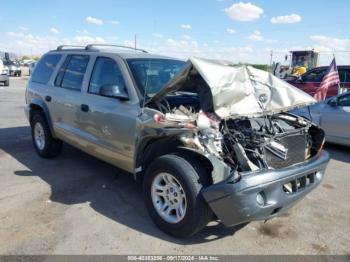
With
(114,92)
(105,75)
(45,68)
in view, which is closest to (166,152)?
(114,92)

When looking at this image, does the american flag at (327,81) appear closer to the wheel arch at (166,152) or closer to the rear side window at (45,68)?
the rear side window at (45,68)

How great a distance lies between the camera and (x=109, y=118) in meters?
4.30

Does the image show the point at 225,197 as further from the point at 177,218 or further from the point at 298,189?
the point at 298,189

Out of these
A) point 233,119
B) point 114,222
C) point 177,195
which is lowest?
point 114,222

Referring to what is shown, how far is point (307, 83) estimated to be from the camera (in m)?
12.9

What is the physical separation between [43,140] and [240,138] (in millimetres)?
4039

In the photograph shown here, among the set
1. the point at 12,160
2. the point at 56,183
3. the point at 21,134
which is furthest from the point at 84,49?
the point at 21,134

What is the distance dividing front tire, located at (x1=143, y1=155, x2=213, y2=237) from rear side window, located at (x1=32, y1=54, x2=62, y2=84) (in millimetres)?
3232

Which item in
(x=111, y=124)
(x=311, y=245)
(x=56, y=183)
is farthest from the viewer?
(x=56, y=183)

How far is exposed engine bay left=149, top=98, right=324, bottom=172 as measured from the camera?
3.38m

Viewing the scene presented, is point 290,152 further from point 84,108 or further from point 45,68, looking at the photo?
point 45,68

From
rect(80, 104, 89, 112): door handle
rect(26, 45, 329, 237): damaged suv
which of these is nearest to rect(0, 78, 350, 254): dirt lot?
rect(26, 45, 329, 237): damaged suv

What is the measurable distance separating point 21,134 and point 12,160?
94.1 inches

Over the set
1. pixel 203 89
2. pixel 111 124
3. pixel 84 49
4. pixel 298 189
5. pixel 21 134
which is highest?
pixel 84 49
